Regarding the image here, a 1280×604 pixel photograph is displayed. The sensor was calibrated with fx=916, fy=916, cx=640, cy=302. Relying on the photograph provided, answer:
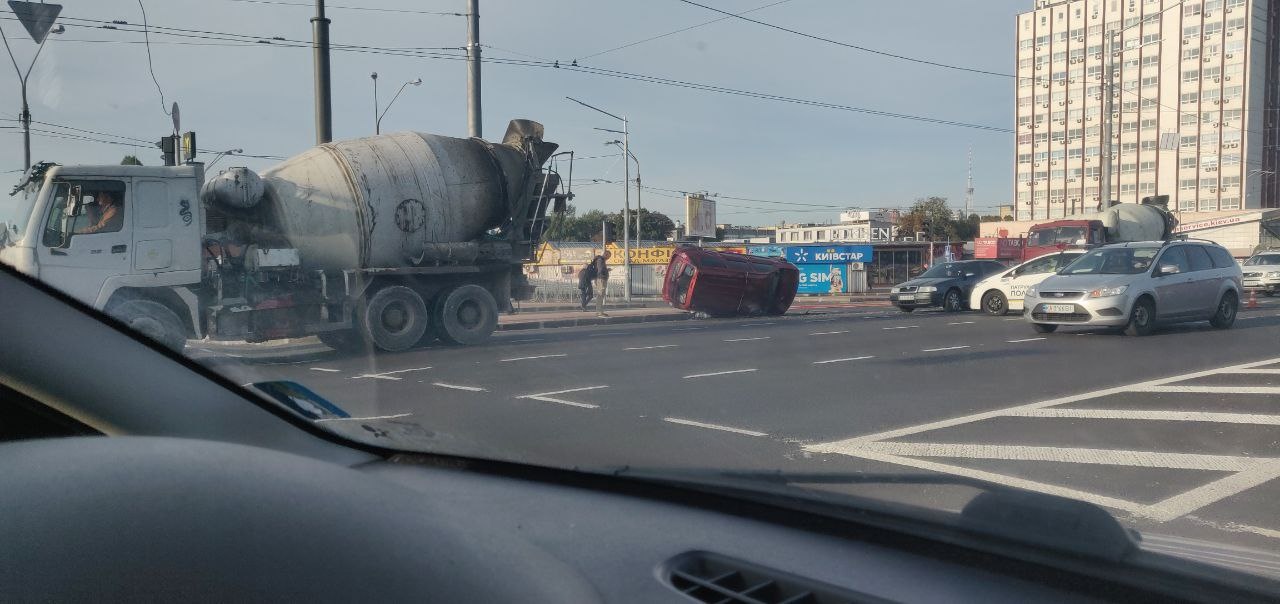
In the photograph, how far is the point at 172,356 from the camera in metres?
2.66

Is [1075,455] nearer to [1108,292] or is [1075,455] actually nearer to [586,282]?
[1108,292]

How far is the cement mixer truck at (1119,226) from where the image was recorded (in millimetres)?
29047

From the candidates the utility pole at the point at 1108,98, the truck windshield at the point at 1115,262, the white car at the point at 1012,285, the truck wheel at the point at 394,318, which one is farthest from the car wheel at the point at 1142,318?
the utility pole at the point at 1108,98

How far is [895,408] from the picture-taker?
24.3 feet

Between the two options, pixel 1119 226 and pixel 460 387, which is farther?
pixel 1119 226

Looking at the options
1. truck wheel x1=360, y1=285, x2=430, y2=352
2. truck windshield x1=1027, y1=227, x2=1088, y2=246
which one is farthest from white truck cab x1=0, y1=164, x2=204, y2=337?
truck windshield x1=1027, y1=227, x2=1088, y2=246

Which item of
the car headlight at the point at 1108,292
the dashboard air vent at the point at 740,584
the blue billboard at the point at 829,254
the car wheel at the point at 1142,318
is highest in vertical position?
the blue billboard at the point at 829,254

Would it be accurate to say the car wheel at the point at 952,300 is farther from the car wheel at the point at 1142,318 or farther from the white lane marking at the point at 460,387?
the white lane marking at the point at 460,387

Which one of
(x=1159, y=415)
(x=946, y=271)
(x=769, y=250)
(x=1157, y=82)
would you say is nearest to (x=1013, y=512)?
(x=1159, y=415)

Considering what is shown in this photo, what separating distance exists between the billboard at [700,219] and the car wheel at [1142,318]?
1274 inches

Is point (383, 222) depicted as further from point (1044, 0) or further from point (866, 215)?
point (866, 215)

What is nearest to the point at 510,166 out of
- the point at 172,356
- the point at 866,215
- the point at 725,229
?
the point at 172,356

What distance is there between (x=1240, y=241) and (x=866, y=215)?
41.6 meters

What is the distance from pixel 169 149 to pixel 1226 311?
1550 cm
